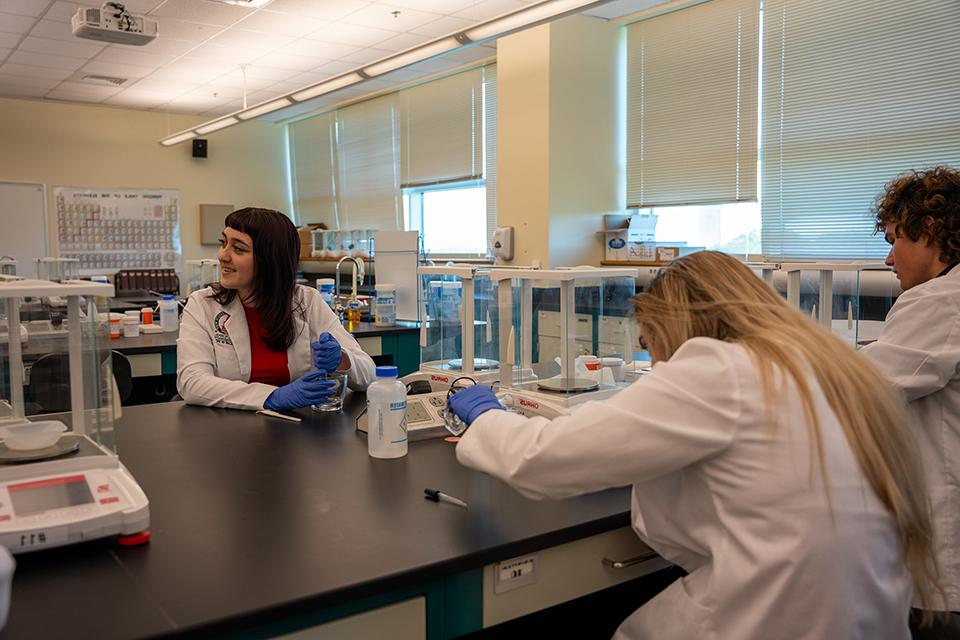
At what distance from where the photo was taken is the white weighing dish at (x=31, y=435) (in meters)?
1.27

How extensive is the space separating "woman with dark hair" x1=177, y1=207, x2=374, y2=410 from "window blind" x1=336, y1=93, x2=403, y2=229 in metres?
4.96

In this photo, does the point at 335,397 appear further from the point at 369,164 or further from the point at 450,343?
the point at 369,164

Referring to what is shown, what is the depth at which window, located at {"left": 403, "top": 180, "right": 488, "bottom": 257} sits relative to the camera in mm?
6391

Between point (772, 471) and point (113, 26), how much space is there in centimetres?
384

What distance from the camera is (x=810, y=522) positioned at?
0.96 m

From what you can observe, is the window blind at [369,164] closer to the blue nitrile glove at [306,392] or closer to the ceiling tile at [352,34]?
the ceiling tile at [352,34]

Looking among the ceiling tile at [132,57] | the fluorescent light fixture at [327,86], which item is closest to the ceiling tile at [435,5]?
the fluorescent light fixture at [327,86]

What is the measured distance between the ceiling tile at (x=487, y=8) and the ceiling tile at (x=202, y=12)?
51.9 inches

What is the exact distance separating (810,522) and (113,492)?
100 cm

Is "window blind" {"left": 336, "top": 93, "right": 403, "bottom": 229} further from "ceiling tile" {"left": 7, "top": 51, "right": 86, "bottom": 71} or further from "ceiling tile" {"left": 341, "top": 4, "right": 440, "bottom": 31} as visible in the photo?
"ceiling tile" {"left": 7, "top": 51, "right": 86, "bottom": 71}

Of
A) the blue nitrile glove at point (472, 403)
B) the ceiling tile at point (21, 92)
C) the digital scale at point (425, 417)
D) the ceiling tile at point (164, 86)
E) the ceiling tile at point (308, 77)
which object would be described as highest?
the ceiling tile at point (21, 92)

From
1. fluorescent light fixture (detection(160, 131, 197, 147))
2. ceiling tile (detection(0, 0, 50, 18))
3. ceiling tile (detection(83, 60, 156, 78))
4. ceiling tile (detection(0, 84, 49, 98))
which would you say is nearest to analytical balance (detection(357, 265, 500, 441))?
ceiling tile (detection(0, 0, 50, 18))

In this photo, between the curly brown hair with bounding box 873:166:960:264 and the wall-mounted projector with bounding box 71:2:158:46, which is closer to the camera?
the curly brown hair with bounding box 873:166:960:264

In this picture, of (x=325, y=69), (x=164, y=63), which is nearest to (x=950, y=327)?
(x=325, y=69)
